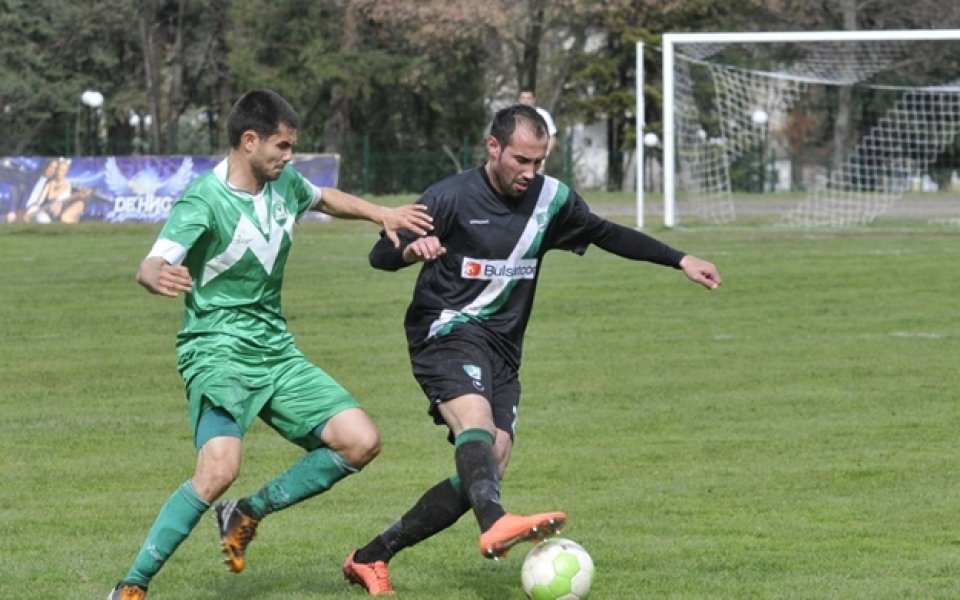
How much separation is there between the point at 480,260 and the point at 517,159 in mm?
406

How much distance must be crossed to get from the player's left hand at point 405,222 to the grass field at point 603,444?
134 cm

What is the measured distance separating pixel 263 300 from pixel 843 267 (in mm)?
17739

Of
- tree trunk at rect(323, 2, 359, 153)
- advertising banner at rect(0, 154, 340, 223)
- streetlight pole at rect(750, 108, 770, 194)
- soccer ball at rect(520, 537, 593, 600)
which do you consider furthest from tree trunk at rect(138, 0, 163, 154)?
soccer ball at rect(520, 537, 593, 600)

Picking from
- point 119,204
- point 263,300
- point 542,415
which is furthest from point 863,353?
point 119,204

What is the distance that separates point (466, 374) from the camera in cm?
639

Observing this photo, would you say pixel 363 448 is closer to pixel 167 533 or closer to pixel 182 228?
pixel 167 533

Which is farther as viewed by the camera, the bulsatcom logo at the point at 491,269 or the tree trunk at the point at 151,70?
the tree trunk at the point at 151,70

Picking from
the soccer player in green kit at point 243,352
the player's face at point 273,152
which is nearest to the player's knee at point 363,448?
the soccer player in green kit at point 243,352

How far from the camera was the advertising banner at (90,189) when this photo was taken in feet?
110

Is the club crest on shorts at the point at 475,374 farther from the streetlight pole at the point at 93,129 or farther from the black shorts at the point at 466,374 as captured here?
the streetlight pole at the point at 93,129

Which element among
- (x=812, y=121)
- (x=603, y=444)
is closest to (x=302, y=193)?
(x=603, y=444)

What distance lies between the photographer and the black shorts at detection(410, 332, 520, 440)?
6383mm

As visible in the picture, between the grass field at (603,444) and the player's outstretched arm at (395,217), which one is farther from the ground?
the player's outstretched arm at (395,217)

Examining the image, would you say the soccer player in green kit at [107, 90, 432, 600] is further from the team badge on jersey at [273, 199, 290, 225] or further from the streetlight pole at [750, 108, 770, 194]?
the streetlight pole at [750, 108, 770, 194]
